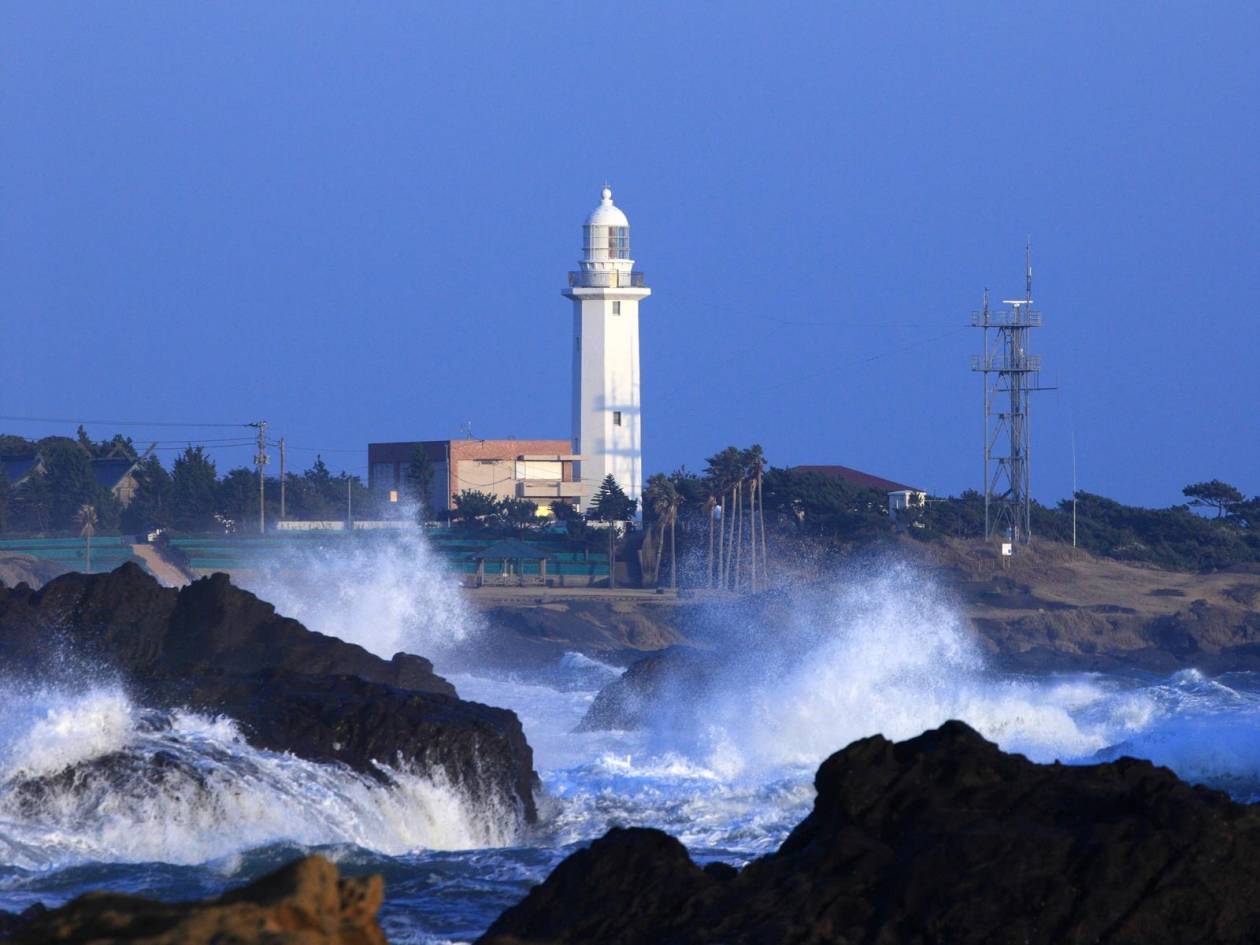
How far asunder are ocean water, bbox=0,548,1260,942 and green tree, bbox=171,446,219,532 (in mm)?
27639

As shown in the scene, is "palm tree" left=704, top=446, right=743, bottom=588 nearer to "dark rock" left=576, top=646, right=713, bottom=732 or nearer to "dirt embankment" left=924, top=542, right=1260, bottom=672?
"dirt embankment" left=924, top=542, right=1260, bottom=672

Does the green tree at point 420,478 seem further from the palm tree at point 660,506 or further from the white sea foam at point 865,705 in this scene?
the white sea foam at point 865,705

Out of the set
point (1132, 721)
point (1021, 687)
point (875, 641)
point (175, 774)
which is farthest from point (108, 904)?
point (875, 641)

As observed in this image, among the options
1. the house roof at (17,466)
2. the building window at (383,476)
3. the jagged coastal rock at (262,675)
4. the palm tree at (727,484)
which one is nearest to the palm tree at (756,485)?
the palm tree at (727,484)

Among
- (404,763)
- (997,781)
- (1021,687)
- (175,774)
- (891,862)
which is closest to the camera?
(891,862)

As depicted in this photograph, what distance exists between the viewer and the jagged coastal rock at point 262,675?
1292cm

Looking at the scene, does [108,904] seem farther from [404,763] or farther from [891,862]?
[404,763]

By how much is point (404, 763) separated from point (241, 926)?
29.8 feet

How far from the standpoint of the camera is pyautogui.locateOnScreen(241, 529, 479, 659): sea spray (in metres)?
36.8

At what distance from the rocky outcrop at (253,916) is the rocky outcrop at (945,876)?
280cm

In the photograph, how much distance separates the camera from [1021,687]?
94.9 ft

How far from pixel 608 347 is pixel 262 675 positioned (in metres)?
36.5

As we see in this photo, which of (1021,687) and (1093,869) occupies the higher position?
(1093,869)

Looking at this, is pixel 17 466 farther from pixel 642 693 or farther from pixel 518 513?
pixel 642 693
